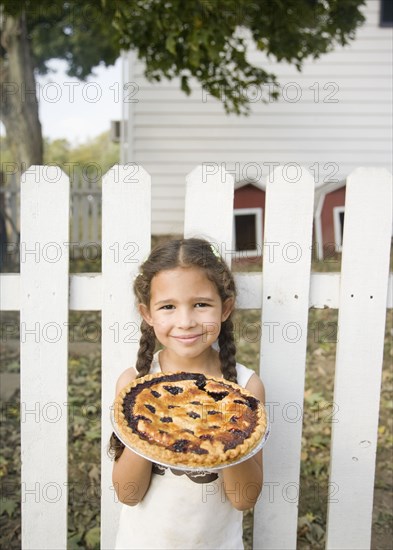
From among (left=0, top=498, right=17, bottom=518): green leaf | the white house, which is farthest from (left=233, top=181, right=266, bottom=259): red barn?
(left=0, top=498, right=17, bottom=518): green leaf

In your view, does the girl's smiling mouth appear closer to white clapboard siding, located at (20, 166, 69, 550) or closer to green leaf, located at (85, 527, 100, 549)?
white clapboard siding, located at (20, 166, 69, 550)

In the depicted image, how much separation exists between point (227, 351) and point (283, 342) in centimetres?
25

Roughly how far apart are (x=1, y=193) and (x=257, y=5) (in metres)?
5.95

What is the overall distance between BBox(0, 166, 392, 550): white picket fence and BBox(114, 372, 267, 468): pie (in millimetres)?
367

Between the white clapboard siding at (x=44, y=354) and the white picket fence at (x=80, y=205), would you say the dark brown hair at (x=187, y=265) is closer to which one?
the white clapboard siding at (x=44, y=354)

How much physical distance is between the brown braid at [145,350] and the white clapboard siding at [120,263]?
0.20ft

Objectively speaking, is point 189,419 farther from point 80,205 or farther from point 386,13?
point 386,13

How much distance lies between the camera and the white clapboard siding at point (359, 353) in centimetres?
197

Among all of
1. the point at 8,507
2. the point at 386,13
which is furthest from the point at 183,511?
the point at 386,13

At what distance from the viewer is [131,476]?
1679mm

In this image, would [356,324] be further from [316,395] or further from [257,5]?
[257,5]

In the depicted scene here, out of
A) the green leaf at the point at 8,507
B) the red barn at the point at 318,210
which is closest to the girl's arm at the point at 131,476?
the green leaf at the point at 8,507

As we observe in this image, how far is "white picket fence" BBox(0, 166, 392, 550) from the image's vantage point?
1.94m

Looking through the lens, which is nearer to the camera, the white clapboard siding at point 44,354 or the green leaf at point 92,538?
the white clapboard siding at point 44,354
